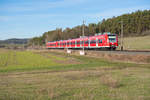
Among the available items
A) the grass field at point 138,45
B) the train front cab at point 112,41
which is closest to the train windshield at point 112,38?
the train front cab at point 112,41

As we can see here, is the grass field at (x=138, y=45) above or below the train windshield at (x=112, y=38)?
below

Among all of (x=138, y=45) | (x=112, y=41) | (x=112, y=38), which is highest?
(x=112, y=38)

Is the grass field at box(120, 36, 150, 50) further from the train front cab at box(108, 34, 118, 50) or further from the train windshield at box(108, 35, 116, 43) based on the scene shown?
the train windshield at box(108, 35, 116, 43)

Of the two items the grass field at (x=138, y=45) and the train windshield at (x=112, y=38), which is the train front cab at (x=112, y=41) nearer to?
the train windshield at (x=112, y=38)

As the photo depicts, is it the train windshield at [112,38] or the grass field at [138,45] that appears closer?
the train windshield at [112,38]

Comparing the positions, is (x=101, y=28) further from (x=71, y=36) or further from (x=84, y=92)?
(x=84, y=92)

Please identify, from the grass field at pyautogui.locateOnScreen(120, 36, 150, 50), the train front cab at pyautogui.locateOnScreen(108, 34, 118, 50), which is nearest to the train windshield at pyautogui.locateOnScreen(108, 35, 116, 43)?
the train front cab at pyautogui.locateOnScreen(108, 34, 118, 50)

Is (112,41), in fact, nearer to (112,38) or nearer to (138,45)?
(112,38)

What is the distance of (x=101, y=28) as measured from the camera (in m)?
121

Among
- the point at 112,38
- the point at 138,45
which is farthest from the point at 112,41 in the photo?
the point at 138,45

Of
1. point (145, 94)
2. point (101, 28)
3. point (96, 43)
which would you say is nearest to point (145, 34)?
point (101, 28)

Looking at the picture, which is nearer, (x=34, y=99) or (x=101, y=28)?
(x=34, y=99)

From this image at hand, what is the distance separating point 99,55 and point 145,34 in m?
62.3

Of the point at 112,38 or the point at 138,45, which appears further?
the point at 138,45
